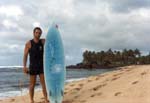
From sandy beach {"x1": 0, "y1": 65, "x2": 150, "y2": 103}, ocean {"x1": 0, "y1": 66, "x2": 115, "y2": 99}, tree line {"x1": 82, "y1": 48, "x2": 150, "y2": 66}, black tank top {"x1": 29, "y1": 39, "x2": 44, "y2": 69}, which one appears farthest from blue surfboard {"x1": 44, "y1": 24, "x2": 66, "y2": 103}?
tree line {"x1": 82, "y1": 48, "x2": 150, "y2": 66}

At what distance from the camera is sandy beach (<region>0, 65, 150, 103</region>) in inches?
409

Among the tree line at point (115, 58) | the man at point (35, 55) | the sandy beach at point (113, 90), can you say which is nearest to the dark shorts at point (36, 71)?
the man at point (35, 55)

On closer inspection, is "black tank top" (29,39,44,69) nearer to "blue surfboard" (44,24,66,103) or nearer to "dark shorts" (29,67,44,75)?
"dark shorts" (29,67,44,75)

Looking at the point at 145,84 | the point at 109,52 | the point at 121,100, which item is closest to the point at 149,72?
the point at 145,84

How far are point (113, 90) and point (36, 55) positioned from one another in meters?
2.22

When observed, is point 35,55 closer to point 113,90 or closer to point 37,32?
point 37,32

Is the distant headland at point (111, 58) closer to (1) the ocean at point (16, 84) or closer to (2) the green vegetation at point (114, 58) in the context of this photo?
(2) the green vegetation at point (114, 58)

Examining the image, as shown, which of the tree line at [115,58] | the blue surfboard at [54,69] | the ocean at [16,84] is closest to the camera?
the blue surfboard at [54,69]

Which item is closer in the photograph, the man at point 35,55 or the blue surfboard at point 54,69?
the blue surfboard at point 54,69

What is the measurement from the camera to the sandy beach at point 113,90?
1040 centimetres

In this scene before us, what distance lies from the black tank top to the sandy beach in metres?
1.32

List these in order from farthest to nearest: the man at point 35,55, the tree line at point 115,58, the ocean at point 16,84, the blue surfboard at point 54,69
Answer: the tree line at point 115,58 → the ocean at point 16,84 → the man at point 35,55 → the blue surfboard at point 54,69

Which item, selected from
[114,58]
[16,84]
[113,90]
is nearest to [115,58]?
[114,58]

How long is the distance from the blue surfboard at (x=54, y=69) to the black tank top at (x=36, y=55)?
0.18m
